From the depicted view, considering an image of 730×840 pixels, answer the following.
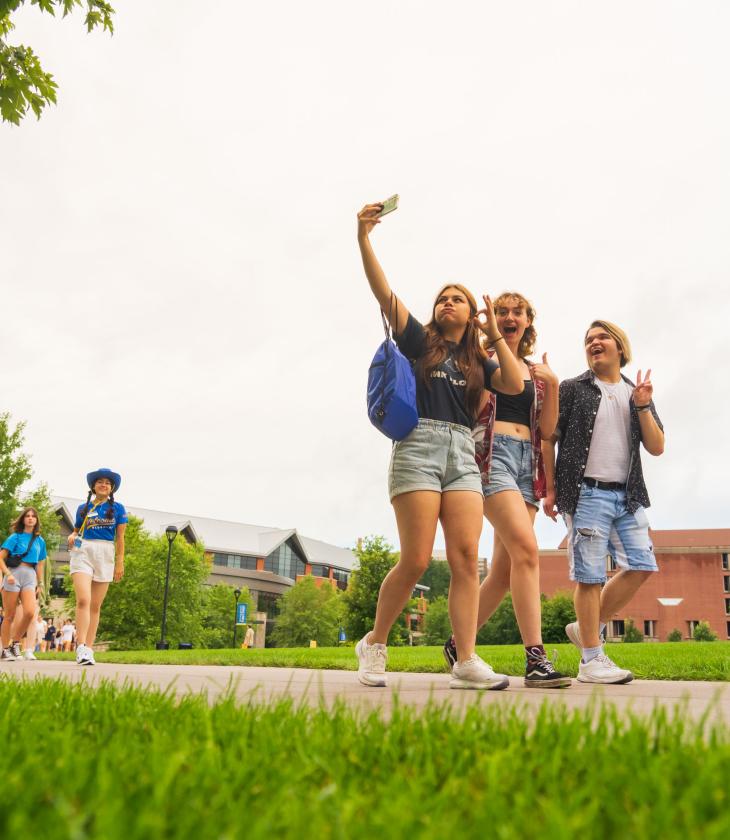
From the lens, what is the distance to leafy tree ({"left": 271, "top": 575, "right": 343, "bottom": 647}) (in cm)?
6331

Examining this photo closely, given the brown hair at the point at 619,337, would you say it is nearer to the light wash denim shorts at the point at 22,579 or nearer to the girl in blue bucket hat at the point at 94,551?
the girl in blue bucket hat at the point at 94,551

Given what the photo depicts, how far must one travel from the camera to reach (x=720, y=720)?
6.64ft

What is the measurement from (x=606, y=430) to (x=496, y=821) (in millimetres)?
4626

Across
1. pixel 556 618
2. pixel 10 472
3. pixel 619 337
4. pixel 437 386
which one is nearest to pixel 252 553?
pixel 556 618

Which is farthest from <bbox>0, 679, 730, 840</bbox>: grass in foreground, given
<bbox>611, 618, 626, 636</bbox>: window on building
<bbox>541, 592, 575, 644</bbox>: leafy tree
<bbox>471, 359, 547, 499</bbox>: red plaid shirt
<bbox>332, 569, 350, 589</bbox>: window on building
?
<bbox>332, 569, 350, 589</bbox>: window on building

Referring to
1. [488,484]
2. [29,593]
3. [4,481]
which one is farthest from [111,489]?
[4,481]

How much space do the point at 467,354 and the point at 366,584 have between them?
39.2m

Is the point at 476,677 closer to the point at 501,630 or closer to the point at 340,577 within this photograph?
the point at 501,630

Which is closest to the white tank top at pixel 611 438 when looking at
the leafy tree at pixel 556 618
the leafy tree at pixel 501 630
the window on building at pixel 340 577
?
the leafy tree at pixel 556 618

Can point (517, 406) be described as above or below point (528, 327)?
below

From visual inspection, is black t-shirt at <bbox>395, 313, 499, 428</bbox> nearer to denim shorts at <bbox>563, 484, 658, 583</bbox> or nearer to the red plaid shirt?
the red plaid shirt

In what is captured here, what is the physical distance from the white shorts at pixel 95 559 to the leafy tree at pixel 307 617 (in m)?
55.6

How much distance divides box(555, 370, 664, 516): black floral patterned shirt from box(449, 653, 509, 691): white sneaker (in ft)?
5.12

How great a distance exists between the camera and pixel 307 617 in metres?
63.5
